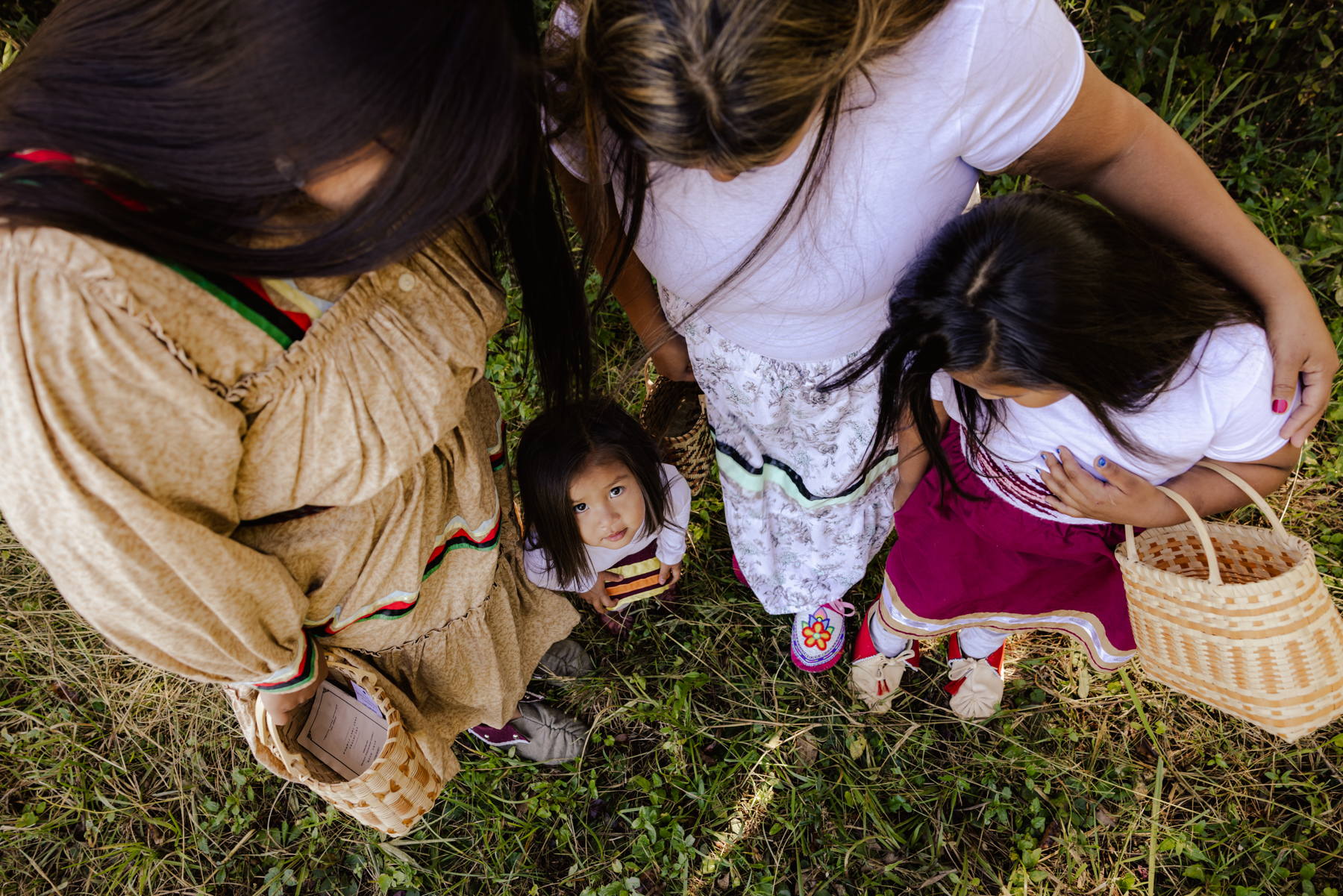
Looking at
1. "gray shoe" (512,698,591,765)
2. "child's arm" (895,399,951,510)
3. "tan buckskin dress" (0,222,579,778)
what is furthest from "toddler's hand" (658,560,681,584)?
"tan buckskin dress" (0,222,579,778)

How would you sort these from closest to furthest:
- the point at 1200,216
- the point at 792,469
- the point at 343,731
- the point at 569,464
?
the point at 1200,216 < the point at 343,731 < the point at 569,464 < the point at 792,469

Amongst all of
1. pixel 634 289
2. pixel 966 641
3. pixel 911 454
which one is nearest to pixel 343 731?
pixel 634 289

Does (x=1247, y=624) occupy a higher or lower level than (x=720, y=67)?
lower

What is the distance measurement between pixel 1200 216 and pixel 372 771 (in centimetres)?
185

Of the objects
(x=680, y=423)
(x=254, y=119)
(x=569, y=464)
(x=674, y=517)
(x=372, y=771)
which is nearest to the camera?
(x=254, y=119)

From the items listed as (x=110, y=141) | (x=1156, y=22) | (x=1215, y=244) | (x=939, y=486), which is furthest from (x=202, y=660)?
(x=1156, y=22)

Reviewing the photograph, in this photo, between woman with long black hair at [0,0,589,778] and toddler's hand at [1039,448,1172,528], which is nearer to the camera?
woman with long black hair at [0,0,589,778]

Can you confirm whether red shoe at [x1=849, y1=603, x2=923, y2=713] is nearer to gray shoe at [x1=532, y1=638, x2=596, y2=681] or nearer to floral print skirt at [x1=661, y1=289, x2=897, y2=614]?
floral print skirt at [x1=661, y1=289, x2=897, y2=614]

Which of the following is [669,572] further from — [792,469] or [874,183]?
[874,183]

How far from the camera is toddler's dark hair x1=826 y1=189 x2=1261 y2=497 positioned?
1.22m

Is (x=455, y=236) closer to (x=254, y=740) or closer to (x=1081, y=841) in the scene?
(x=254, y=740)

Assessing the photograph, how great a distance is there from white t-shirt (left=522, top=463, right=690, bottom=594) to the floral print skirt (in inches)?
5.3

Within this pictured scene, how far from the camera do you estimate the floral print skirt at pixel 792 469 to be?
1.60 m

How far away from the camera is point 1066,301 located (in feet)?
3.97
